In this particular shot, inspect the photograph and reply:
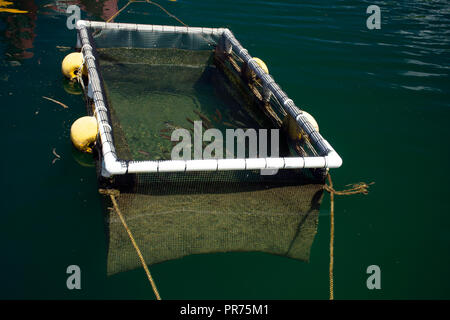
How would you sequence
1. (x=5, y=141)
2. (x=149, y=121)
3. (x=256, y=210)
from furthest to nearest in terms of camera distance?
1. (x=149, y=121)
2. (x=5, y=141)
3. (x=256, y=210)

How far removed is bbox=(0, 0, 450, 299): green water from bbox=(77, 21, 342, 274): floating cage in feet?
1.28

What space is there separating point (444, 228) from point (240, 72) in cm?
351

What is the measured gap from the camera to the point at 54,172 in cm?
441

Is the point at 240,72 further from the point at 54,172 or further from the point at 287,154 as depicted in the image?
the point at 54,172

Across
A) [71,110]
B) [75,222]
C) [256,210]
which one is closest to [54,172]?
[75,222]

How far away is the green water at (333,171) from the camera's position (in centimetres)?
361

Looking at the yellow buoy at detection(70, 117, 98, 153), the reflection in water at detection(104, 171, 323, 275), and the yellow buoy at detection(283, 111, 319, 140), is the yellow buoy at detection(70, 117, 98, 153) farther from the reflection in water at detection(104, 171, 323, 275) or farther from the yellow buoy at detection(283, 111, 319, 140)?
the yellow buoy at detection(283, 111, 319, 140)

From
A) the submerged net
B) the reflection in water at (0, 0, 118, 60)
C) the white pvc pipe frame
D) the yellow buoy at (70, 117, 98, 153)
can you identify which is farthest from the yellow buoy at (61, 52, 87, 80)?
the yellow buoy at (70, 117, 98, 153)

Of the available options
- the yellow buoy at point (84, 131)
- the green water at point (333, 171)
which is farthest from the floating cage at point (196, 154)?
the green water at point (333, 171)

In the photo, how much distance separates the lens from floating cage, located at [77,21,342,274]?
3.11 metres

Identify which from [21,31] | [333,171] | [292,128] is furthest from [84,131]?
[21,31]

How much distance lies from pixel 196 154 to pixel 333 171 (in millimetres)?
1883

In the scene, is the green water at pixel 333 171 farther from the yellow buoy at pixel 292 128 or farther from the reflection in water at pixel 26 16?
the yellow buoy at pixel 292 128

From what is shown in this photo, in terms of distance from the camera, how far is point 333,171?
4953 millimetres
